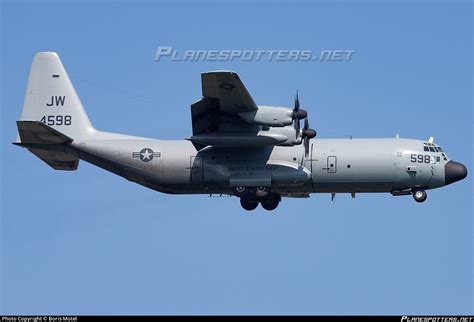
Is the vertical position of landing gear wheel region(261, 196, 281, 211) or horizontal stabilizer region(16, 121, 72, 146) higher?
horizontal stabilizer region(16, 121, 72, 146)

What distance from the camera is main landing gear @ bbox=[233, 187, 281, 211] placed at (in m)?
35.6

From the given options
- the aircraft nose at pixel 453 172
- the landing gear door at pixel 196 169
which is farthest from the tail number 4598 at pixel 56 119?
the aircraft nose at pixel 453 172

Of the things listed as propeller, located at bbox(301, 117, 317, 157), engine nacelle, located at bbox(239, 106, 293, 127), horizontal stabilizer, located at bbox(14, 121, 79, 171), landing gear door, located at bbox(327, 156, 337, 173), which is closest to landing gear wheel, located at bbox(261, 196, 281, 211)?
landing gear door, located at bbox(327, 156, 337, 173)

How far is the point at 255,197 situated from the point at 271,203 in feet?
3.53

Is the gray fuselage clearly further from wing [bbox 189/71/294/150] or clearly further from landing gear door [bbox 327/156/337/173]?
wing [bbox 189/71/294/150]

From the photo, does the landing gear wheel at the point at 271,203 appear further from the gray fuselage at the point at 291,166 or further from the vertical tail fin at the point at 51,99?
the vertical tail fin at the point at 51,99

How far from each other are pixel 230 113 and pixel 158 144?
3.66 metres

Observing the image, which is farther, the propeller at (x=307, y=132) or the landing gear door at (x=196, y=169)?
the landing gear door at (x=196, y=169)

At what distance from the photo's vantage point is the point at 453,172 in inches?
1395

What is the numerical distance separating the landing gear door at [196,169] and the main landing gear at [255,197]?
1384 millimetres

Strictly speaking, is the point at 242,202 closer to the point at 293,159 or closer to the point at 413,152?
the point at 293,159

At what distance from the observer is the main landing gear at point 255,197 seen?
117ft

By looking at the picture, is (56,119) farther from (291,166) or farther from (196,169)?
(291,166)

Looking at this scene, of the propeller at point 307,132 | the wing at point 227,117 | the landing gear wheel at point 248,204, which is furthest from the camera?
the landing gear wheel at point 248,204
